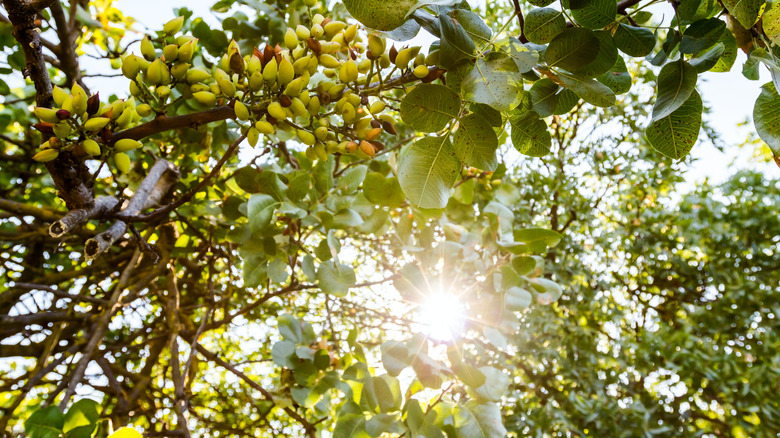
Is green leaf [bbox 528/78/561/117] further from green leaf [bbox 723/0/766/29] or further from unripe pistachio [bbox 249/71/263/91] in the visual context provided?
unripe pistachio [bbox 249/71/263/91]

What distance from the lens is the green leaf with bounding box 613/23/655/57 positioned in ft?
2.26

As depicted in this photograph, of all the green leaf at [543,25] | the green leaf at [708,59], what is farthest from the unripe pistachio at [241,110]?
the green leaf at [708,59]

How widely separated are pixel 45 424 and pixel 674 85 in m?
1.33

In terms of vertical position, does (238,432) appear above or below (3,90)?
below

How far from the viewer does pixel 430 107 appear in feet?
2.33

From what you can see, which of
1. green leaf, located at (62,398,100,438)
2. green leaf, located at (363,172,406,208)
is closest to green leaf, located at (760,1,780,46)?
green leaf, located at (363,172,406,208)

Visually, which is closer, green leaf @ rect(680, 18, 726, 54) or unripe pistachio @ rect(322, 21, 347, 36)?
green leaf @ rect(680, 18, 726, 54)

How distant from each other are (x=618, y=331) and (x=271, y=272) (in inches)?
90.7

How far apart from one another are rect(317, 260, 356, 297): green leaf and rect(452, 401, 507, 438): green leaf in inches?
20.1

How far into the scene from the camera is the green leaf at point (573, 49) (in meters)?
0.65

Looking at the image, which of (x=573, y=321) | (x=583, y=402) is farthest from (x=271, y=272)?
(x=573, y=321)

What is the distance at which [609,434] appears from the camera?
212 cm

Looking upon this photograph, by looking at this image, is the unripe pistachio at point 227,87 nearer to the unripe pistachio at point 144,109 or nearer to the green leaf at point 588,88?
the unripe pistachio at point 144,109

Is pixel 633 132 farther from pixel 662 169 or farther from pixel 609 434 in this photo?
pixel 609 434
